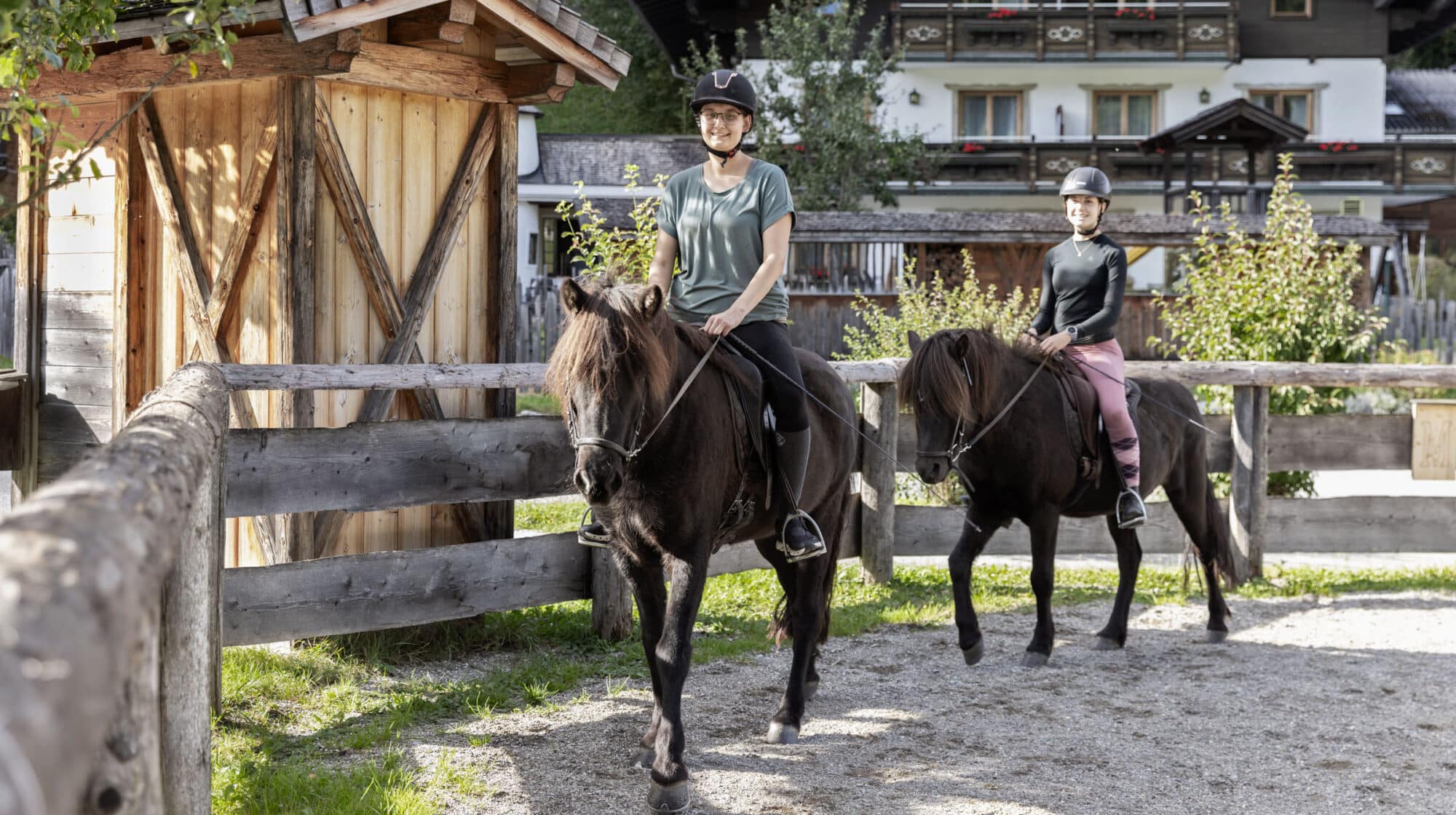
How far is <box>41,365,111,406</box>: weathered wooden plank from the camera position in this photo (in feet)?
23.1

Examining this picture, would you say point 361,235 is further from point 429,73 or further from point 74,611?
point 74,611

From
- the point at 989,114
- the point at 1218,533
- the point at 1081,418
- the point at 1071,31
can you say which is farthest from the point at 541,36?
the point at 989,114

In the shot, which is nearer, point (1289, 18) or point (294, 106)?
point (294, 106)

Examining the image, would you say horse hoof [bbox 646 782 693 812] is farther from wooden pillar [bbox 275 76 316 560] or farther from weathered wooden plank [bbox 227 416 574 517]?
wooden pillar [bbox 275 76 316 560]

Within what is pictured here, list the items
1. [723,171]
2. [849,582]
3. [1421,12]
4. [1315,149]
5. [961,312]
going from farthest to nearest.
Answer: [1421,12] → [1315,149] → [961,312] → [849,582] → [723,171]

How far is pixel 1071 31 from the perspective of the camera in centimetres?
3288

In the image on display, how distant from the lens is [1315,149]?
31.3 meters

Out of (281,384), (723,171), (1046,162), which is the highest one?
(1046,162)

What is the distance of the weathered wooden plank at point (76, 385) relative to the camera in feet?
23.1

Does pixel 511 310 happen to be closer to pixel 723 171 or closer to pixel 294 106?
pixel 294 106

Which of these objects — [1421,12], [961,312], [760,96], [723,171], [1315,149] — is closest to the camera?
[723,171]

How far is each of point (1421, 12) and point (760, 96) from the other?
18.7m

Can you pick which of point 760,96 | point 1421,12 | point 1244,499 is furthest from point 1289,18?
point 1244,499

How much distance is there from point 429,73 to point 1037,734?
14.1ft
